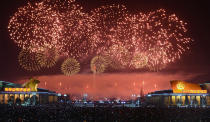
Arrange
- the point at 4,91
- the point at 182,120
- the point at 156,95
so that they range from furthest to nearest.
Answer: the point at 156,95
the point at 4,91
the point at 182,120

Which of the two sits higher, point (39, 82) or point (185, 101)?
point (39, 82)

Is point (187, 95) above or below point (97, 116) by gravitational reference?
below

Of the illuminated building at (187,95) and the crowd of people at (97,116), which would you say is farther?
the illuminated building at (187,95)

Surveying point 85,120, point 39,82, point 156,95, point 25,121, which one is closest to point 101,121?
point 85,120

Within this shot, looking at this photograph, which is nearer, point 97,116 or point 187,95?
point 97,116

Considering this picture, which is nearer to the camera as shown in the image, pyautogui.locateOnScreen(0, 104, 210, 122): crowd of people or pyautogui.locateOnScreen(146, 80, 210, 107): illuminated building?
pyautogui.locateOnScreen(0, 104, 210, 122): crowd of people

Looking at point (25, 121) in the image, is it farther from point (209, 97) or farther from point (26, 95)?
point (209, 97)

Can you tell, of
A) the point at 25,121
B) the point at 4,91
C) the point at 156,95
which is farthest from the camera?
the point at 156,95

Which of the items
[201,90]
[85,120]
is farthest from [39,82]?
[85,120]

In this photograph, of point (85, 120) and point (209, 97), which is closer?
point (85, 120)
